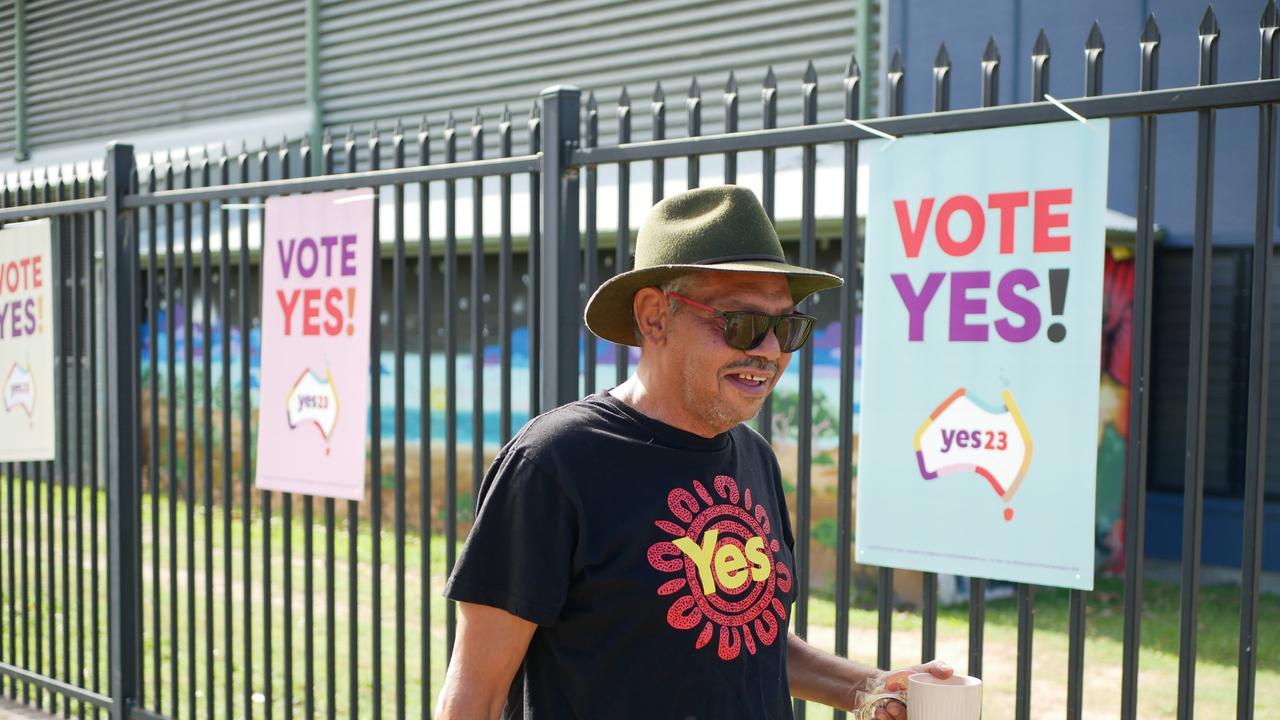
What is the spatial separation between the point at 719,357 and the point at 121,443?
390 centimetres

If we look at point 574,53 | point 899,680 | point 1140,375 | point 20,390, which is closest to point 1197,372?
point 1140,375

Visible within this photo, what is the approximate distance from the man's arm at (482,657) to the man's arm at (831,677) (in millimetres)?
671

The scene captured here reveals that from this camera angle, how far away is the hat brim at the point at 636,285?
2.23 m

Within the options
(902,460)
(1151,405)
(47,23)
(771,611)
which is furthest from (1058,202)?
(47,23)

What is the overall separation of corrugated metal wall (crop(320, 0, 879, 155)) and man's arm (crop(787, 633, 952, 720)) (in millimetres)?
8645

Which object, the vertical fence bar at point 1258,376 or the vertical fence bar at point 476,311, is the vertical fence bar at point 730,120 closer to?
the vertical fence bar at point 476,311

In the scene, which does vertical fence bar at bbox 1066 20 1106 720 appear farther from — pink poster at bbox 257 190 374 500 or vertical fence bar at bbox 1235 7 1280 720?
pink poster at bbox 257 190 374 500

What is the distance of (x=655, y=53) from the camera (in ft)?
38.6

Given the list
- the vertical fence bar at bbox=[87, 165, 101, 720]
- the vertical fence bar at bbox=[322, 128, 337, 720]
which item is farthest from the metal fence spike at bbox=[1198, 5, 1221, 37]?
the vertical fence bar at bbox=[87, 165, 101, 720]

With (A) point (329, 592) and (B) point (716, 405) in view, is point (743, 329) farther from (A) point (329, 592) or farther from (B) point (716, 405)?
(A) point (329, 592)

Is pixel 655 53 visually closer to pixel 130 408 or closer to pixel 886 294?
pixel 130 408

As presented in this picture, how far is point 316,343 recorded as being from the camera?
4.60 meters

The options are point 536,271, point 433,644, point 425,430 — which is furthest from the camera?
point 433,644

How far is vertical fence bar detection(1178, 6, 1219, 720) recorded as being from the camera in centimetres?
294
